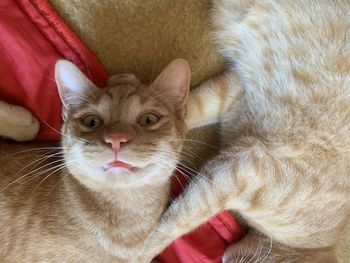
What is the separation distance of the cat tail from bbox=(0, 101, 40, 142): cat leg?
0.56 m

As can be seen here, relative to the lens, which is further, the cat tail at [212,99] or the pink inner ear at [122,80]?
the cat tail at [212,99]

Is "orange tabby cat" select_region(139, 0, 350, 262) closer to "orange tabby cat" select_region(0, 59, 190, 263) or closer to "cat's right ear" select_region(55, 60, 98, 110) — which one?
"orange tabby cat" select_region(0, 59, 190, 263)

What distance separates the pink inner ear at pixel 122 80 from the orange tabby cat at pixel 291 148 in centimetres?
40

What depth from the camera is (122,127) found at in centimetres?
150

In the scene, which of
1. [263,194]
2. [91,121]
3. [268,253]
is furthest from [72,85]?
[268,253]

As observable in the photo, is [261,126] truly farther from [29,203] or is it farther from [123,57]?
[29,203]

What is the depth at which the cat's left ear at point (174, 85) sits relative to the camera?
1.64m

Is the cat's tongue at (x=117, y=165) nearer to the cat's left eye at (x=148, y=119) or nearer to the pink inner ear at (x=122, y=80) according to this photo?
the cat's left eye at (x=148, y=119)

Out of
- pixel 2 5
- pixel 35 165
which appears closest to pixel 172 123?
pixel 35 165

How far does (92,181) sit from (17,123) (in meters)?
0.37

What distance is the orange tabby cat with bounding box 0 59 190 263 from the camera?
5.05ft

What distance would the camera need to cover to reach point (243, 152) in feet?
5.89

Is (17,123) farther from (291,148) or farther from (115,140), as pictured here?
(291,148)

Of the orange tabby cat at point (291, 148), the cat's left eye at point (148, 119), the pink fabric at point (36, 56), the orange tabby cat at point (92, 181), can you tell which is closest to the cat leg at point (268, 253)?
the orange tabby cat at point (291, 148)
